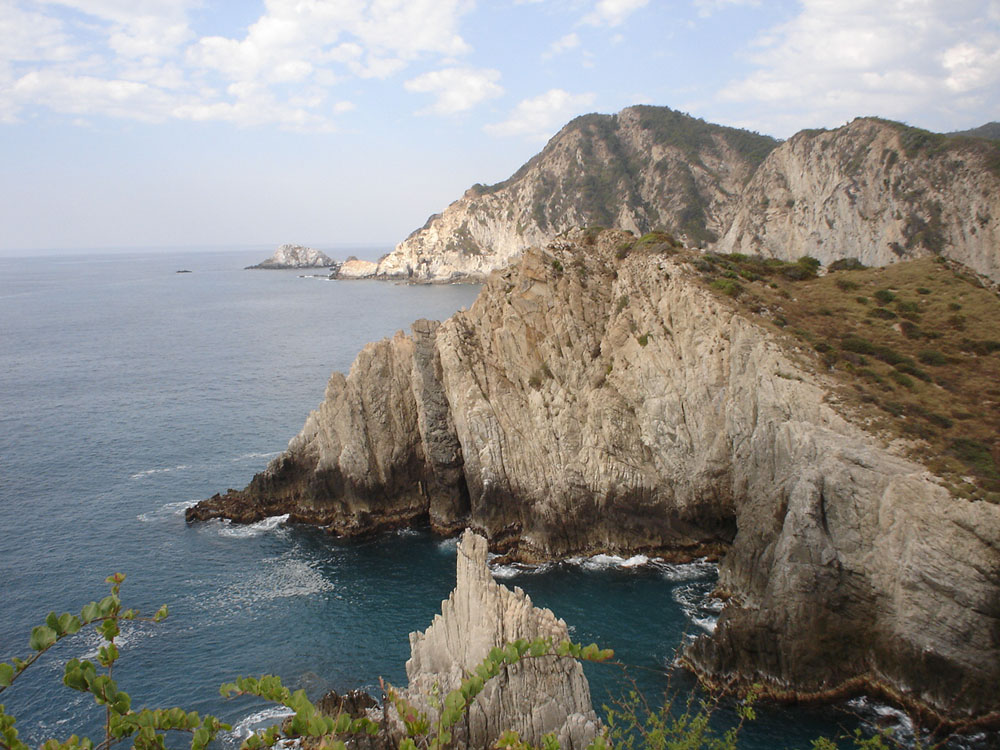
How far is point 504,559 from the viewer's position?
136 feet

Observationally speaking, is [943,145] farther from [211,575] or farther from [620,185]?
[620,185]

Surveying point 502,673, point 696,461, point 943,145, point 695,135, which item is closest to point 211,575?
point 502,673

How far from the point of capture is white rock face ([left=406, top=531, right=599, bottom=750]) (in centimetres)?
1811

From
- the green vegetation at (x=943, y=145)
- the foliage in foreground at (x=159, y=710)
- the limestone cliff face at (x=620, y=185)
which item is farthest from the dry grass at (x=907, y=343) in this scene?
the limestone cliff face at (x=620, y=185)

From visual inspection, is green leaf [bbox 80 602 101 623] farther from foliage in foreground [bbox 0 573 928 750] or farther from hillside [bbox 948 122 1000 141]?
hillside [bbox 948 122 1000 141]

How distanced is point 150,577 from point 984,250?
237ft

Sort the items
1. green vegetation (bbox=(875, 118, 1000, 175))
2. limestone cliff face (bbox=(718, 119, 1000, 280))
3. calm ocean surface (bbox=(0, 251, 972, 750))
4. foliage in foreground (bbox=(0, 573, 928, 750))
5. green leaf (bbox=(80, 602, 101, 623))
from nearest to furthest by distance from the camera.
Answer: foliage in foreground (bbox=(0, 573, 928, 750)) < green leaf (bbox=(80, 602, 101, 623)) < calm ocean surface (bbox=(0, 251, 972, 750)) < limestone cliff face (bbox=(718, 119, 1000, 280)) < green vegetation (bbox=(875, 118, 1000, 175))

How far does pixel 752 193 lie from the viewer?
326 ft

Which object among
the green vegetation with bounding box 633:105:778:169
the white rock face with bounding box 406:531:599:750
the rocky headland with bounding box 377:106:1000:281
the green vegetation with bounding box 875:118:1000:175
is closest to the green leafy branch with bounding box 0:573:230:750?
the white rock face with bounding box 406:531:599:750

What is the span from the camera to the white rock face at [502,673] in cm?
1811

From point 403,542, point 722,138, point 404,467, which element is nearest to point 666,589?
point 403,542

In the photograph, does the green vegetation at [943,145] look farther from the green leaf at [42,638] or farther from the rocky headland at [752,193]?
the green leaf at [42,638]

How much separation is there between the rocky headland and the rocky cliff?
28.8m

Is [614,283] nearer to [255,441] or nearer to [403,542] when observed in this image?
[403,542]
